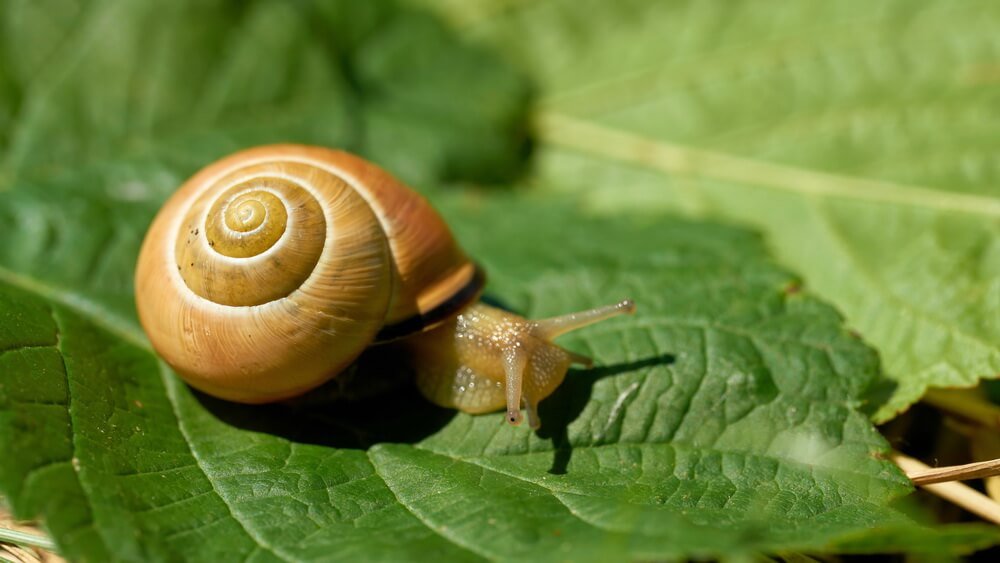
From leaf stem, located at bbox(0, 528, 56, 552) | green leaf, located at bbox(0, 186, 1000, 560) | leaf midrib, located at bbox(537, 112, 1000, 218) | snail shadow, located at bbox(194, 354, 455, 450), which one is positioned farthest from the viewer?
leaf midrib, located at bbox(537, 112, 1000, 218)

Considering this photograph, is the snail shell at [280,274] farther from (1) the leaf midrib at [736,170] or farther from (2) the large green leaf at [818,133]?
(1) the leaf midrib at [736,170]

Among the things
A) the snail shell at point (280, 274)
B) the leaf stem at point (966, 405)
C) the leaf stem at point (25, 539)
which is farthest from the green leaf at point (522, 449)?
the leaf stem at point (966, 405)

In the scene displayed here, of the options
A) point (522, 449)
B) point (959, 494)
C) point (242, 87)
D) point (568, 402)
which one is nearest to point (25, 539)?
point (522, 449)

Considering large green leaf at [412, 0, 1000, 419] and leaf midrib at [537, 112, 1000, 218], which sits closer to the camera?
large green leaf at [412, 0, 1000, 419]

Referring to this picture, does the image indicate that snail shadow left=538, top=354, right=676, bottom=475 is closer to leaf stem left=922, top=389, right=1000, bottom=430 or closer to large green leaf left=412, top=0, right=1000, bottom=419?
large green leaf left=412, top=0, right=1000, bottom=419

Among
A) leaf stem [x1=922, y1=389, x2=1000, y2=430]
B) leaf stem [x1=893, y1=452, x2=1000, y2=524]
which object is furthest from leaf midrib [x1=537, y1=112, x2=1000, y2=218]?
leaf stem [x1=893, y1=452, x2=1000, y2=524]

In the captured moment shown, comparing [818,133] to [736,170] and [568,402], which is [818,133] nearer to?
[736,170]

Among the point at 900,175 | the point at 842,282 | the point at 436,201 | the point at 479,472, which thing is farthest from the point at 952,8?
the point at 479,472
